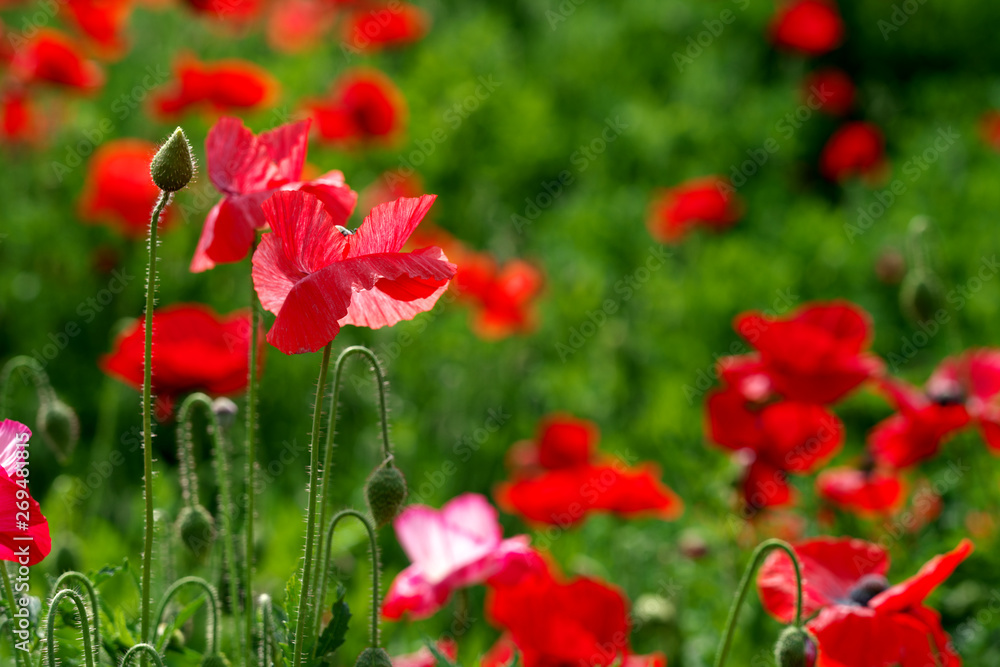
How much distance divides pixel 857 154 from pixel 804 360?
102 inches

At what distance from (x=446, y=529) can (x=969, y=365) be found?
1024 mm

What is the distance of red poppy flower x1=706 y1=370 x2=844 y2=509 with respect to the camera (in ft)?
5.80

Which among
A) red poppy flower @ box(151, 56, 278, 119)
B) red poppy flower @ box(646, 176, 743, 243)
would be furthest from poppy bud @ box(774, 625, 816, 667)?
red poppy flower @ box(646, 176, 743, 243)

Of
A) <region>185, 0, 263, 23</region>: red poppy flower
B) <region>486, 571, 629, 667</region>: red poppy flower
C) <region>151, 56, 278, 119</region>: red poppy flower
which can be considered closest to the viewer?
<region>486, 571, 629, 667</region>: red poppy flower

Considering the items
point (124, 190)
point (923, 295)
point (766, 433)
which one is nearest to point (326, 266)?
point (766, 433)

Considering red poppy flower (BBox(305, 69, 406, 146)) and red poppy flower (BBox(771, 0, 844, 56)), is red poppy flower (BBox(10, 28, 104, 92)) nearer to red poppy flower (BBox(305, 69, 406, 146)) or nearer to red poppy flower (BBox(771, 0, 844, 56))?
red poppy flower (BBox(305, 69, 406, 146))

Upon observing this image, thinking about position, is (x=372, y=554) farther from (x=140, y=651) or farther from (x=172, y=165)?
(x=172, y=165)

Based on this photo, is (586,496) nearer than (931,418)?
No

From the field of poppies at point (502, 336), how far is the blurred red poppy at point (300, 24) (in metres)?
0.02

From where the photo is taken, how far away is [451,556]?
1.56 m

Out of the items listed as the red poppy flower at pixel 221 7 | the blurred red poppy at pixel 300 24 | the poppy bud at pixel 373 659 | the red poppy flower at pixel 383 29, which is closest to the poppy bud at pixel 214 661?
the poppy bud at pixel 373 659

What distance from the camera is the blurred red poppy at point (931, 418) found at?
1734mm

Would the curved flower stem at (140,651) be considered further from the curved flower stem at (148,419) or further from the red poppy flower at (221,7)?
the red poppy flower at (221,7)

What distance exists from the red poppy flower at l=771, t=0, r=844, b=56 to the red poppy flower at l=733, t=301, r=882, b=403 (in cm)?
306
